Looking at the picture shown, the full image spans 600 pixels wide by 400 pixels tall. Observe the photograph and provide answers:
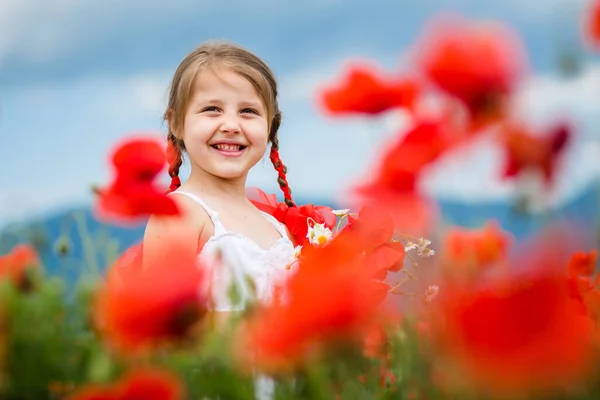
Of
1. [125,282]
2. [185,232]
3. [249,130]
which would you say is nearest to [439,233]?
[125,282]

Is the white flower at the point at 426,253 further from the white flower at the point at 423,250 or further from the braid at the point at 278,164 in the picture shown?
the braid at the point at 278,164

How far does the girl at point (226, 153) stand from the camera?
161cm

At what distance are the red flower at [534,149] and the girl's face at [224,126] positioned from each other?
1.24 meters

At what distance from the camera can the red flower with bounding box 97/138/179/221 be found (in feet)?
1.92

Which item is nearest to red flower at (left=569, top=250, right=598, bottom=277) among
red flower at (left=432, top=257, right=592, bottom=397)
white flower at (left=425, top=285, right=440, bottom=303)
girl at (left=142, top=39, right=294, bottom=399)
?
white flower at (left=425, top=285, right=440, bottom=303)

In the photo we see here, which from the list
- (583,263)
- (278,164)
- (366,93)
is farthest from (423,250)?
(278,164)

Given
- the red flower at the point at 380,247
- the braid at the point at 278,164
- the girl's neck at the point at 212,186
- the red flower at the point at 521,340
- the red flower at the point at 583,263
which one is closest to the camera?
the red flower at the point at 521,340

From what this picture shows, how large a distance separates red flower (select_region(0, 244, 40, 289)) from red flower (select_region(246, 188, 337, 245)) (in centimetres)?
121

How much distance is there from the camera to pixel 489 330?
14.3 inches

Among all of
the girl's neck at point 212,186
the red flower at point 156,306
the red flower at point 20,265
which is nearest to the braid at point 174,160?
the girl's neck at point 212,186

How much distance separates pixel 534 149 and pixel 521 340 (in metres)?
0.11

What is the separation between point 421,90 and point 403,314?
203mm

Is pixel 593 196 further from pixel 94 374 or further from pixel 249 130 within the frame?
pixel 249 130

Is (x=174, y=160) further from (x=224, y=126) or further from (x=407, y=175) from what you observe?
(x=407, y=175)
